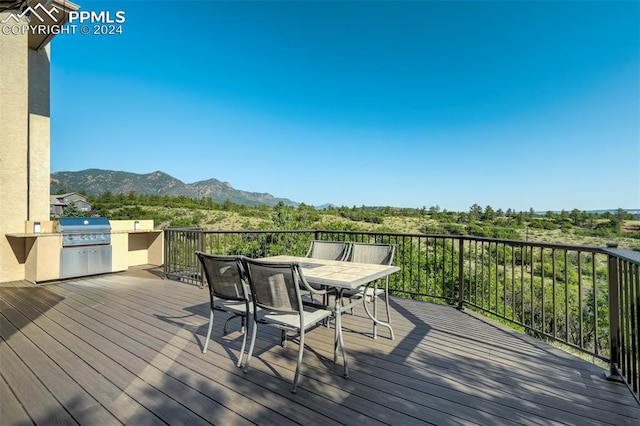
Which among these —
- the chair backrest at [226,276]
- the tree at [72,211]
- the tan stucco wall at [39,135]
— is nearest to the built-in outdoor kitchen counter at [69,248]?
the tan stucco wall at [39,135]

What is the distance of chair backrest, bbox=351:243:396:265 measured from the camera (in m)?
3.72

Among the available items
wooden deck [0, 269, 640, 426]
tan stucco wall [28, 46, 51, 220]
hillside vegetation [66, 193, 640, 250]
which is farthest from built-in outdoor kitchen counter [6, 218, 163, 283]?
hillside vegetation [66, 193, 640, 250]

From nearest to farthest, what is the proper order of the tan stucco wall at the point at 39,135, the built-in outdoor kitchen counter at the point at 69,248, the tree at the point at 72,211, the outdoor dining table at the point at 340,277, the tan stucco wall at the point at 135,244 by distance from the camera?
the outdoor dining table at the point at 340,277 < the built-in outdoor kitchen counter at the point at 69,248 < the tan stucco wall at the point at 39,135 < the tan stucco wall at the point at 135,244 < the tree at the point at 72,211

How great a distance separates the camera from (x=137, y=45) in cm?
959

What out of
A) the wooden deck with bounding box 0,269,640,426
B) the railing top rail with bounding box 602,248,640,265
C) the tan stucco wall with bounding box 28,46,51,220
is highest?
the tan stucco wall with bounding box 28,46,51,220

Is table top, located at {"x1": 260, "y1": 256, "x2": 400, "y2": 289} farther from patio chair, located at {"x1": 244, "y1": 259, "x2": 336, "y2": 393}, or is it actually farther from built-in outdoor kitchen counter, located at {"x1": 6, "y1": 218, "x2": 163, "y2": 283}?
built-in outdoor kitchen counter, located at {"x1": 6, "y1": 218, "x2": 163, "y2": 283}

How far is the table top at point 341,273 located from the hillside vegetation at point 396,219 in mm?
11829

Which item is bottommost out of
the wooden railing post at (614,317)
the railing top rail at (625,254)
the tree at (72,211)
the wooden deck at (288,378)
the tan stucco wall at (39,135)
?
the wooden deck at (288,378)

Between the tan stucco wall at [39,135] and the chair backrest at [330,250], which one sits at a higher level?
the tan stucco wall at [39,135]

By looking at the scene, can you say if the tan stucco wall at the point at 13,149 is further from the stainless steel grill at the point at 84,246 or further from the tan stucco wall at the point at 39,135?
the stainless steel grill at the point at 84,246

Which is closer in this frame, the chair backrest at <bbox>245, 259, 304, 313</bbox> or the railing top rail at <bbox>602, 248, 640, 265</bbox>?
the railing top rail at <bbox>602, 248, 640, 265</bbox>

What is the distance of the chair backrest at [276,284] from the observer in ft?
7.20

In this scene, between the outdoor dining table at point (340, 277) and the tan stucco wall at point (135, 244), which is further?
the tan stucco wall at point (135, 244)

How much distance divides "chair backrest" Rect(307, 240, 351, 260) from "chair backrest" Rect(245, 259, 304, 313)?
1.74 metres
